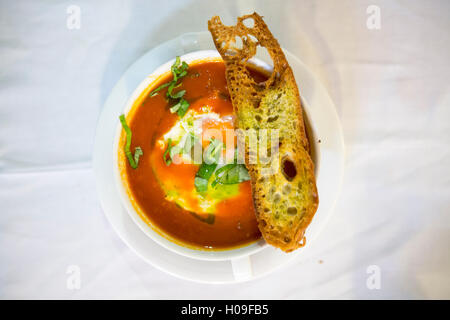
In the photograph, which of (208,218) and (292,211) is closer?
(292,211)

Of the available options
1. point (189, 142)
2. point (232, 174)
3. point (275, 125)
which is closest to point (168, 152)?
point (189, 142)

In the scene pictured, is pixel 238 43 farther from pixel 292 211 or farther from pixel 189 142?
pixel 292 211

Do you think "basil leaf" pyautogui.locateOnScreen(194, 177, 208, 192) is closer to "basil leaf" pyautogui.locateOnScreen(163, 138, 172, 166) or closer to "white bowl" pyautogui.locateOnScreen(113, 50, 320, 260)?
"basil leaf" pyautogui.locateOnScreen(163, 138, 172, 166)

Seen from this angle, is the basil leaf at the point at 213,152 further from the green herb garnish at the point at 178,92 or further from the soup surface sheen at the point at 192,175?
the green herb garnish at the point at 178,92

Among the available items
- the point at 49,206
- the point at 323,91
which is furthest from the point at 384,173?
the point at 49,206

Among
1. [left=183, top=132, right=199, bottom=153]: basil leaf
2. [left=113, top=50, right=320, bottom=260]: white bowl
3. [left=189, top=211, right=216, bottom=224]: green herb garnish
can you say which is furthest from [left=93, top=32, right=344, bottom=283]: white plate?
[left=183, top=132, right=199, bottom=153]: basil leaf
